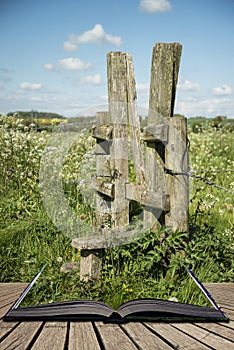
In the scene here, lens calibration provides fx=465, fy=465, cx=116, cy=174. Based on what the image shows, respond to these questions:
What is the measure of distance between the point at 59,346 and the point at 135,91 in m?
2.33

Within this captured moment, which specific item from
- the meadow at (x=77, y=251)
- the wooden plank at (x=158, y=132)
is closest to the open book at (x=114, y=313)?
the meadow at (x=77, y=251)

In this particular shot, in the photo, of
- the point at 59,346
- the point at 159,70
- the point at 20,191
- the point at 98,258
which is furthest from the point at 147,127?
the point at 20,191

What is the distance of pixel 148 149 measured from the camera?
342 cm

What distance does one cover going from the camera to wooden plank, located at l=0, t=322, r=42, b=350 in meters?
1.93

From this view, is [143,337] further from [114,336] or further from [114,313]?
[114,313]

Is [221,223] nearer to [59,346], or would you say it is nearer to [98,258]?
[98,258]

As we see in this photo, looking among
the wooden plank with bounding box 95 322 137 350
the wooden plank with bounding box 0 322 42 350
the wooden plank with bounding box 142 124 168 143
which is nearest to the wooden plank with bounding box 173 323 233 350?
the wooden plank with bounding box 95 322 137 350

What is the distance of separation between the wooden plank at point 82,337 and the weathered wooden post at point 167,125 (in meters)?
1.30

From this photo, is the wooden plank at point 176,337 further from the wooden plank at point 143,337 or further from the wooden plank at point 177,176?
the wooden plank at point 177,176

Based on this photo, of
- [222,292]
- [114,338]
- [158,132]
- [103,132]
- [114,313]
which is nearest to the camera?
[114,338]

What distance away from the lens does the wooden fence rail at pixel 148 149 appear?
3225 millimetres

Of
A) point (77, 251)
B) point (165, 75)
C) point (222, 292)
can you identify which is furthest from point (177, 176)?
point (77, 251)

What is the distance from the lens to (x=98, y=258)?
329cm

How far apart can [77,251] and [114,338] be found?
2.11m
